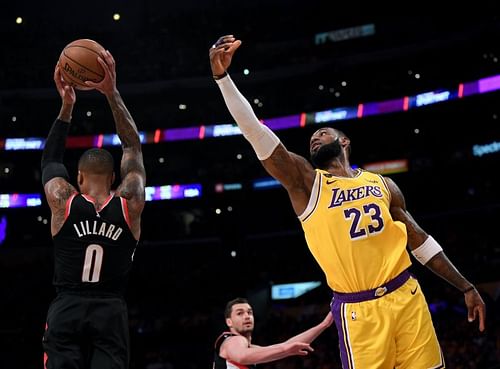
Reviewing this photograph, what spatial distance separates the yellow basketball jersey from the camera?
4.26 metres

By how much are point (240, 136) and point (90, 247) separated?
77.7 feet

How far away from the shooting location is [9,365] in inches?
861

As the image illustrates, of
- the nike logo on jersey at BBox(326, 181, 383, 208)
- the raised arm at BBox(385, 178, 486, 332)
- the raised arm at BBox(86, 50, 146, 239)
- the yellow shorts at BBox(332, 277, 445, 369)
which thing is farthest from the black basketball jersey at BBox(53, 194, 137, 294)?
the raised arm at BBox(385, 178, 486, 332)

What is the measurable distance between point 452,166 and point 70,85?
74.8ft

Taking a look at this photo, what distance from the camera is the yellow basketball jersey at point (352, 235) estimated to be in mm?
4258

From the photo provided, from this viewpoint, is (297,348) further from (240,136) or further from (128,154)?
(240,136)

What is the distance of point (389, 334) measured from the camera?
4.08 m

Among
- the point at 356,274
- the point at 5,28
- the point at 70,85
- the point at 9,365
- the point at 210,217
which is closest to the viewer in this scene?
the point at 356,274

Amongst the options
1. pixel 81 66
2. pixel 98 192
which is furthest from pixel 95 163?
pixel 81 66

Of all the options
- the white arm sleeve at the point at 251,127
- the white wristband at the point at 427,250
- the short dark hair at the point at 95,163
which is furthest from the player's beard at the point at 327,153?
the short dark hair at the point at 95,163

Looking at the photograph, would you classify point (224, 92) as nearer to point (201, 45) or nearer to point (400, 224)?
point (400, 224)

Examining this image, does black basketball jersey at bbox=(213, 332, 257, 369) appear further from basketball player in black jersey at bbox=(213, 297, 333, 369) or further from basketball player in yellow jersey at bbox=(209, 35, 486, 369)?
basketball player in yellow jersey at bbox=(209, 35, 486, 369)

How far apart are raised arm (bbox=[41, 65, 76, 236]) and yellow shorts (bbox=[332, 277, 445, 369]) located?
1.84 metres

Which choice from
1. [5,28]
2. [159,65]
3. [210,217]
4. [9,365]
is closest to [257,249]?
[210,217]
